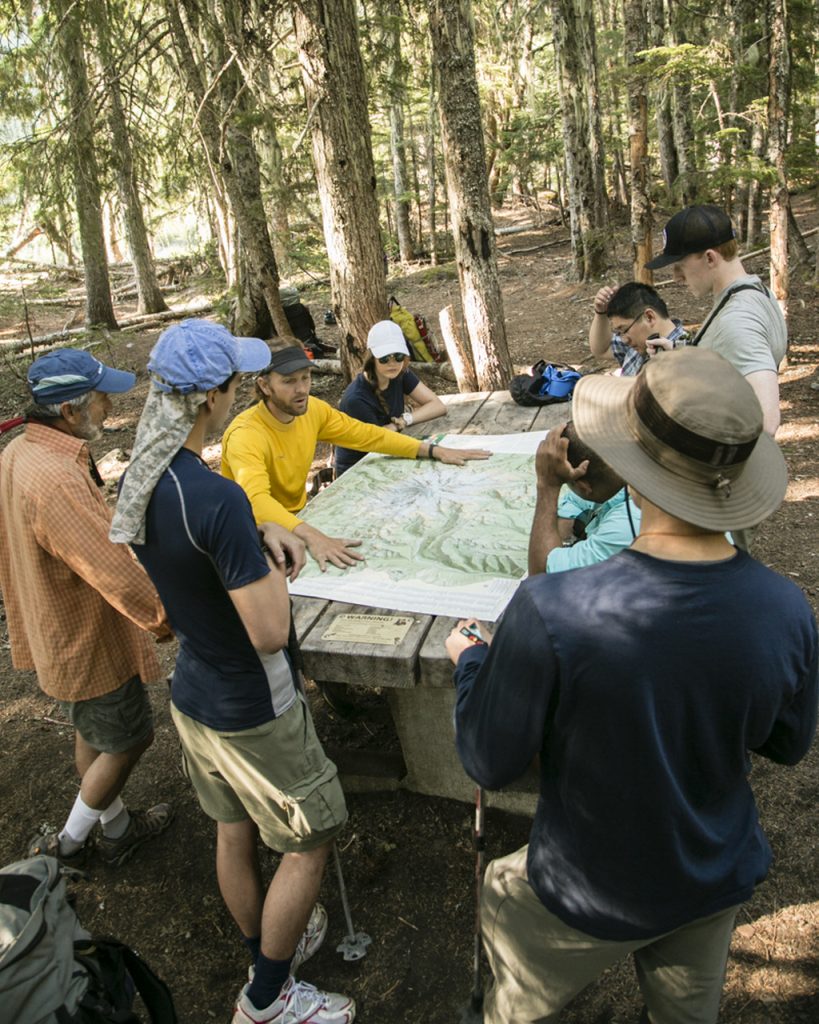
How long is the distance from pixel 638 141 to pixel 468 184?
11.1ft

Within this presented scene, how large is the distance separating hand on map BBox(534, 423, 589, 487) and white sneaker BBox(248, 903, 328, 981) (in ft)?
5.68

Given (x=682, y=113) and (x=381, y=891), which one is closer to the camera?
(x=381, y=891)

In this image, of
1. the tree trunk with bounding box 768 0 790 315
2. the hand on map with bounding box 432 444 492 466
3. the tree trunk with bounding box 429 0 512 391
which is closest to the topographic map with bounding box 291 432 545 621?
the hand on map with bounding box 432 444 492 466

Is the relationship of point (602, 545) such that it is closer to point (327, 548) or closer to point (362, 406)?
point (327, 548)

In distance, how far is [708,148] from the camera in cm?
906

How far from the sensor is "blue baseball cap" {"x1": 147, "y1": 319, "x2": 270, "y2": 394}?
1775mm

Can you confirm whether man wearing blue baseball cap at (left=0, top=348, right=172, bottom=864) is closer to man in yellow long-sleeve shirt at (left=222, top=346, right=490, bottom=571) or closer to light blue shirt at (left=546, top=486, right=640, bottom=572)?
man in yellow long-sleeve shirt at (left=222, top=346, right=490, bottom=571)

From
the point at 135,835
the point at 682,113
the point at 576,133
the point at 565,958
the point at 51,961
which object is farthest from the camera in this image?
the point at 682,113

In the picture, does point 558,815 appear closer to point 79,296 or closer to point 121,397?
point 121,397

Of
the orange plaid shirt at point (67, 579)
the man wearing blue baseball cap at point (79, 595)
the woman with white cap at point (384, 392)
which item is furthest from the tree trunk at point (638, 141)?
the orange plaid shirt at point (67, 579)

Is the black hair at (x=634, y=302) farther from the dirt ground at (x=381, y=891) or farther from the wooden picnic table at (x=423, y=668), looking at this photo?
the dirt ground at (x=381, y=891)

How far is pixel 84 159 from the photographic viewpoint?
286 inches

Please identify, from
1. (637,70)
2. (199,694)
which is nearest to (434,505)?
(199,694)

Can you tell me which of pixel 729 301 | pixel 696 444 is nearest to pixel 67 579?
pixel 696 444
